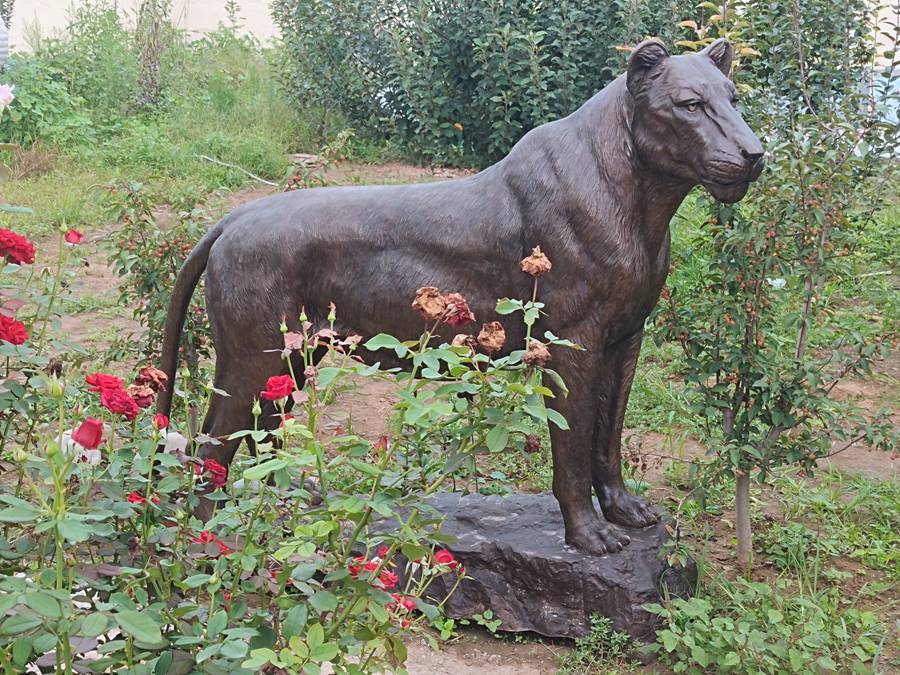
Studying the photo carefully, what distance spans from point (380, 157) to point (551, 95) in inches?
75.9

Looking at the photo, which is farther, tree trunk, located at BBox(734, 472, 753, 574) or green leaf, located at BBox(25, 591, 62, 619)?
tree trunk, located at BBox(734, 472, 753, 574)

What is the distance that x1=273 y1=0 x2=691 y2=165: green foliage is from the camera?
888 cm

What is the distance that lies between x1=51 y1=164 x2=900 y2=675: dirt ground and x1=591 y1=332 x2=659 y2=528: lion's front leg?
559 millimetres

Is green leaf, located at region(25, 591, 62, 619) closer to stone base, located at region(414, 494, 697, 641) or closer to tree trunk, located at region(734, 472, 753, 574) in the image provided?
stone base, located at region(414, 494, 697, 641)

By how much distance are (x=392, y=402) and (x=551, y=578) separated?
1907 millimetres

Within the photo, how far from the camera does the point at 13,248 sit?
8.59ft

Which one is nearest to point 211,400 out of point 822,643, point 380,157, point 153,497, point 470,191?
point 470,191

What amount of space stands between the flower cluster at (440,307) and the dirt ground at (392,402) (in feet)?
0.87

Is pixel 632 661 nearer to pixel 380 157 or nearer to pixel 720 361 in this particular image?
pixel 720 361

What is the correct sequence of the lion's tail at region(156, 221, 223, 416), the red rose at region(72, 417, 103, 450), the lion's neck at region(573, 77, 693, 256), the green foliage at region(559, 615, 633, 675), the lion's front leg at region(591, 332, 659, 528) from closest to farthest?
1. the red rose at region(72, 417, 103, 450)
2. the lion's neck at region(573, 77, 693, 256)
3. the green foliage at region(559, 615, 633, 675)
4. the lion's front leg at region(591, 332, 659, 528)
5. the lion's tail at region(156, 221, 223, 416)

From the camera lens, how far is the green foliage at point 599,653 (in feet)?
12.4

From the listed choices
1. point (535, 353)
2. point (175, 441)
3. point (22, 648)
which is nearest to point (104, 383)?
point (22, 648)

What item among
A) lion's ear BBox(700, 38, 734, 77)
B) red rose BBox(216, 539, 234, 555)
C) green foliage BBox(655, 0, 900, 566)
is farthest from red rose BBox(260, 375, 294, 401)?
green foliage BBox(655, 0, 900, 566)

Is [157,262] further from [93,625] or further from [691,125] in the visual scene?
[93,625]
